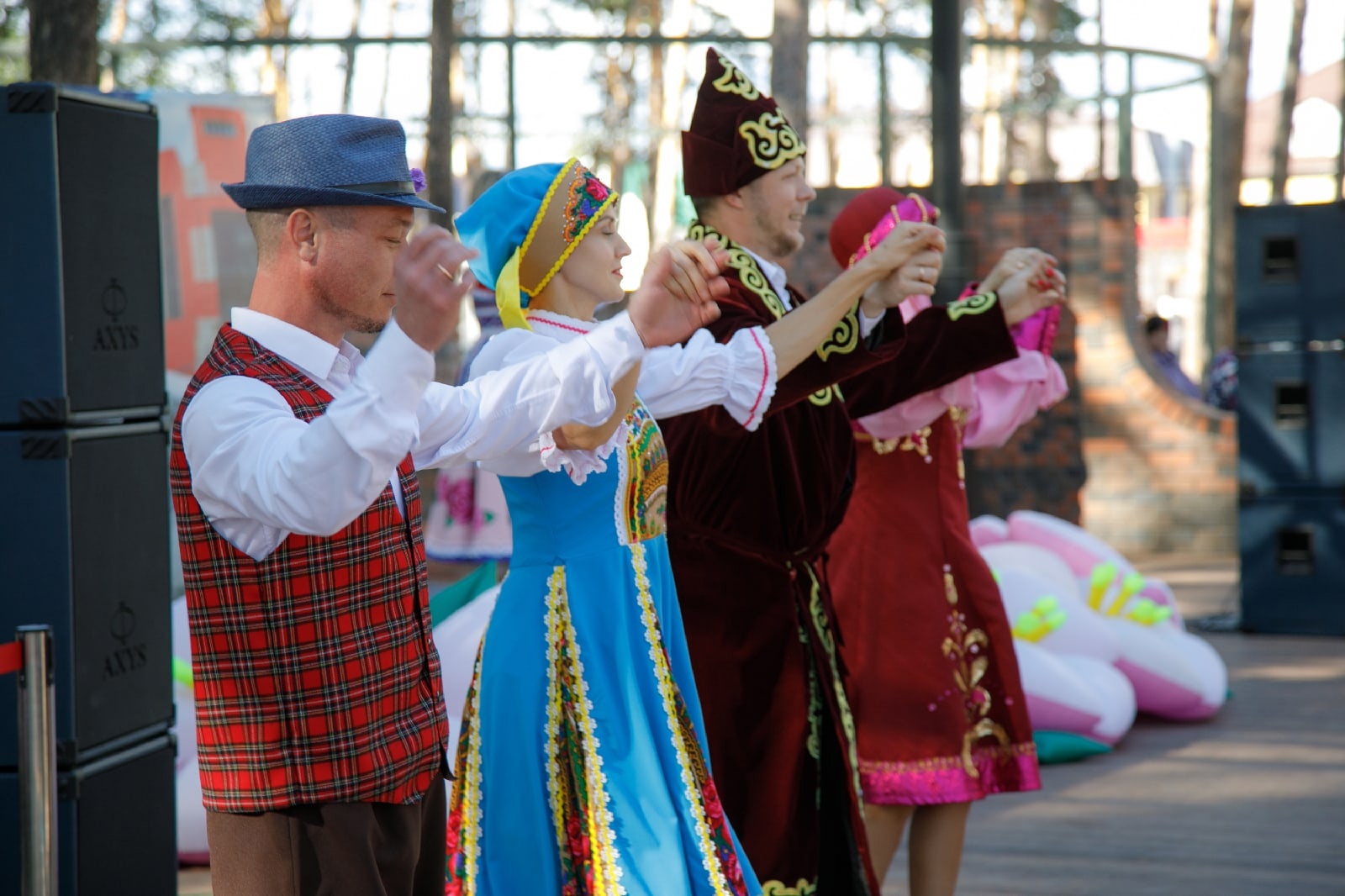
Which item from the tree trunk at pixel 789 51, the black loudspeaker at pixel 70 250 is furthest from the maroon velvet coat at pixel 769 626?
the tree trunk at pixel 789 51

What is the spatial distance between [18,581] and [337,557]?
4.57 ft

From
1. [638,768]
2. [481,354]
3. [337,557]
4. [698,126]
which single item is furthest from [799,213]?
[337,557]

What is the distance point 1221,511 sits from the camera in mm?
10828

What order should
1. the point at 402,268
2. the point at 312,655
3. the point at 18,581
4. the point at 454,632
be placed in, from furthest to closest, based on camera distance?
the point at 454,632 < the point at 18,581 < the point at 312,655 < the point at 402,268

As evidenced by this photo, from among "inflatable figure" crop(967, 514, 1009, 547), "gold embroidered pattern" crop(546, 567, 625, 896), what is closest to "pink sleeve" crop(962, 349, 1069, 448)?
"gold embroidered pattern" crop(546, 567, 625, 896)

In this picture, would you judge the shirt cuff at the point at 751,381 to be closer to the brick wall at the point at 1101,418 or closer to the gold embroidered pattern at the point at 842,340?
the gold embroidered pattern at the point at 842,340

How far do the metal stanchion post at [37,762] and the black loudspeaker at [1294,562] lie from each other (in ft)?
21.6

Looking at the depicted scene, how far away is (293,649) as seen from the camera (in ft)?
6.02

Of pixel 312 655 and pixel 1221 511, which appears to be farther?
pixel 1221 511

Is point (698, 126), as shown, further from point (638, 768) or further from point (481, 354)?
point (638, 768)

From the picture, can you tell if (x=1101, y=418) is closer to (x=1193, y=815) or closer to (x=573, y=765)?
(x=1193, y=815)

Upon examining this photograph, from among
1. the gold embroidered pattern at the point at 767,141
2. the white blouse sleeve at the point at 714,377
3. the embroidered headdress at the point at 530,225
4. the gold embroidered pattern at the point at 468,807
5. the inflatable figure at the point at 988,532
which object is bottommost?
the inflatable figure at the point at 988,532

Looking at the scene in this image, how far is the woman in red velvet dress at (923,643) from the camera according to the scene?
140 inches

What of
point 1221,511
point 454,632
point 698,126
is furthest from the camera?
point 1221,511
